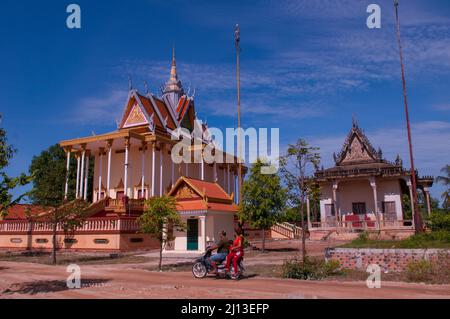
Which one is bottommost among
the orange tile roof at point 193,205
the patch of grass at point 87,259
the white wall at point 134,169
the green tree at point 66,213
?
the patch of grass at point 87,259

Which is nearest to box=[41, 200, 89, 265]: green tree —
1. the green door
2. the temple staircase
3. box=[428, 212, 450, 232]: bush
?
the green door

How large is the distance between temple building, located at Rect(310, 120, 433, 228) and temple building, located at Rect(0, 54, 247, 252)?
10.6 m

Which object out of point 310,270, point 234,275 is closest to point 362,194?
point 310,270

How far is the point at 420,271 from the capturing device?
37.7 ft

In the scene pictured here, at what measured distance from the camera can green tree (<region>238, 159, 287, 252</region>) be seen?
24797 mm

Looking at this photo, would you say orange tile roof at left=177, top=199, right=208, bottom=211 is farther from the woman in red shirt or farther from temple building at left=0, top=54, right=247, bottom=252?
the woman in red shirt

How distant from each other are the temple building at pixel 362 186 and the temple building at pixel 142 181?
1061 centimetres

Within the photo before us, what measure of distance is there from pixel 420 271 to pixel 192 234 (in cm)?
1476

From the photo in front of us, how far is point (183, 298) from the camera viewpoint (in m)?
8.52

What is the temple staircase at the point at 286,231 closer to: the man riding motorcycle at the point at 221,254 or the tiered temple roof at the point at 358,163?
the tiered temple roof at the point at 358,163

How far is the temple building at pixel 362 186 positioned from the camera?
35.4 meters

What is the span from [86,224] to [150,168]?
12.0 metres

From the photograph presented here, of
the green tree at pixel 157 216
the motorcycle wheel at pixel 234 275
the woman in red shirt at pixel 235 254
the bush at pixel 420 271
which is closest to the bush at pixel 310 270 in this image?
the motorcycle wheel at pixel 234 275

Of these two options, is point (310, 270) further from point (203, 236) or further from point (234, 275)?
point (203, 236)
